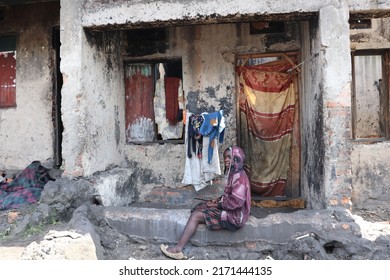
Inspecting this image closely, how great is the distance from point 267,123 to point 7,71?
18.3 feet

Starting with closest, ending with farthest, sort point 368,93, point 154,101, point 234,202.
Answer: point 234,202, point 154,101, point 368,93

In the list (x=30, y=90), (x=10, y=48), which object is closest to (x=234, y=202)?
(x=30, y=90)

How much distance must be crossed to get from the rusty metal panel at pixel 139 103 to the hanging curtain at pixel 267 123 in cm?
184

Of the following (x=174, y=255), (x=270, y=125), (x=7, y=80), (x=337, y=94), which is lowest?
(x=174, y=255)

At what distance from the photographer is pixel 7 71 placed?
8.59 metres

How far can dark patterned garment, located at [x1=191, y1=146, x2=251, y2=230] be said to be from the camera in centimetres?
518

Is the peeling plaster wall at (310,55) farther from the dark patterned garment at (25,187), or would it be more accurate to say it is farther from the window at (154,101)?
the dark patterned garment at (25,187)

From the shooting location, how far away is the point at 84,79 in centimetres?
625

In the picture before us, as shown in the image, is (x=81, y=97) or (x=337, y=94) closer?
(x=337, y=94)

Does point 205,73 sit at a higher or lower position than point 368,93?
higher

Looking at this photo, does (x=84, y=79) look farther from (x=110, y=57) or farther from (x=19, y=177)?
(x=19, y=177)

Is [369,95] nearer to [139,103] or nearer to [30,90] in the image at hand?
[139,103]

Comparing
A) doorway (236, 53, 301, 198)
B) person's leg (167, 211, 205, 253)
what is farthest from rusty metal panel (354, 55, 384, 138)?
person's leg (167, 211, 205, 253)

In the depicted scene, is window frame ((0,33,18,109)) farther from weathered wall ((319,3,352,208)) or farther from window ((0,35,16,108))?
weathered wall ((319,3,352,208))
